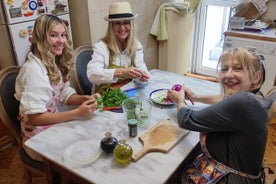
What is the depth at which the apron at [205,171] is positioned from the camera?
39.9 inches

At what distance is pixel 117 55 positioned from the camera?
191 centimetres

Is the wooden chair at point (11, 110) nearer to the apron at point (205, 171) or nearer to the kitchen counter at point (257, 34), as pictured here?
the apron at point (205, 171)

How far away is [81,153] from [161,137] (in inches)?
13.7

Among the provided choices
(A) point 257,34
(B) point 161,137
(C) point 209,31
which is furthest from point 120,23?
(C) point 209,31

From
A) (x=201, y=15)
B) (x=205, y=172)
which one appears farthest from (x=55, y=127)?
(x=201, y=15)

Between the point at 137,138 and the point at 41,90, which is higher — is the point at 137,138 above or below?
below

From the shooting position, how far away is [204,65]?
3.87 metres

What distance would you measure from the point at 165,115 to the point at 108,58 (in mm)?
758

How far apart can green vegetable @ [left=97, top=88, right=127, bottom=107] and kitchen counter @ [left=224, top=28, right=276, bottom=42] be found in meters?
1.77

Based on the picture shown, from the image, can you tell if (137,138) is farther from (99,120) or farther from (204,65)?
(204,65)

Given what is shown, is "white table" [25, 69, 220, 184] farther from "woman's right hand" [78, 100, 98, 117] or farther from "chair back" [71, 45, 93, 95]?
"chair back" [71, 45, 93, 95]

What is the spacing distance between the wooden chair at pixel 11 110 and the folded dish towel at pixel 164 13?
6.47 feet

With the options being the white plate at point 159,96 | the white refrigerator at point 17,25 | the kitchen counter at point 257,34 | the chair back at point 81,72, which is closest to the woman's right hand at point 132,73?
the white plate at point 159,96

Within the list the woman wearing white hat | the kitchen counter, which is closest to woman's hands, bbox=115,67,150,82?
the woman wearing white hat
